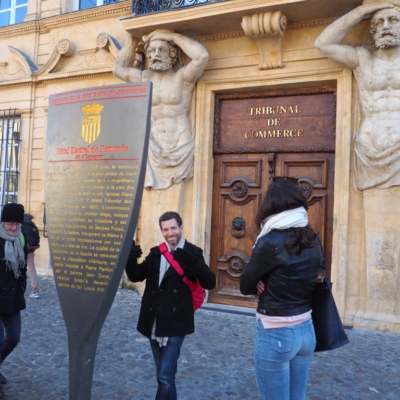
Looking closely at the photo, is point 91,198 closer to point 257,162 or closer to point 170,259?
point 170,259

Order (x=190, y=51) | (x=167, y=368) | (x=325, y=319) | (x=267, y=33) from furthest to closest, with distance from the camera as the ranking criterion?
(x=190, y=51) → (x=267, y=33) → (x=167, y=368) → (x=325, y=319)

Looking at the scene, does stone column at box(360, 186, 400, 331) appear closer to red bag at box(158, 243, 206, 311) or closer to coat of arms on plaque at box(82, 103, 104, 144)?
red bag at box(158, 243, 206, 311)

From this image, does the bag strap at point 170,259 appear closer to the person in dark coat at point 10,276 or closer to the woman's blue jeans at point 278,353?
the woman's blue jeans at point 278,353

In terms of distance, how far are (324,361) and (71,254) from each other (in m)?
3.11

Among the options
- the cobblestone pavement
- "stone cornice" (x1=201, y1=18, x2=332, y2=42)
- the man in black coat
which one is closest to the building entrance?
"stone cornice" (x1=201, y1=18, x2=332, y2=42)

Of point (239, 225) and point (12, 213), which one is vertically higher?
point (12, 213)

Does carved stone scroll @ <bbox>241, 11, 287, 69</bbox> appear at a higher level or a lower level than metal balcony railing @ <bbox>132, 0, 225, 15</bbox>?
lower

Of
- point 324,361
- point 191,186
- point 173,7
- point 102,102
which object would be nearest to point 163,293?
point 102,102

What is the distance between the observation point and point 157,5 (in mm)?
7707

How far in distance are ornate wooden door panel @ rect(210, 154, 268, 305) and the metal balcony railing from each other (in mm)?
2456

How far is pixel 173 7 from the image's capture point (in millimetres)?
7555

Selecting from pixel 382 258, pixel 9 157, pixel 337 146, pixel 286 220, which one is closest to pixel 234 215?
pixel 337 146

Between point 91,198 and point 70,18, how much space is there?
7.65 metres

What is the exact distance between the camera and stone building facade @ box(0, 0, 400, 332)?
6535 millimetres
